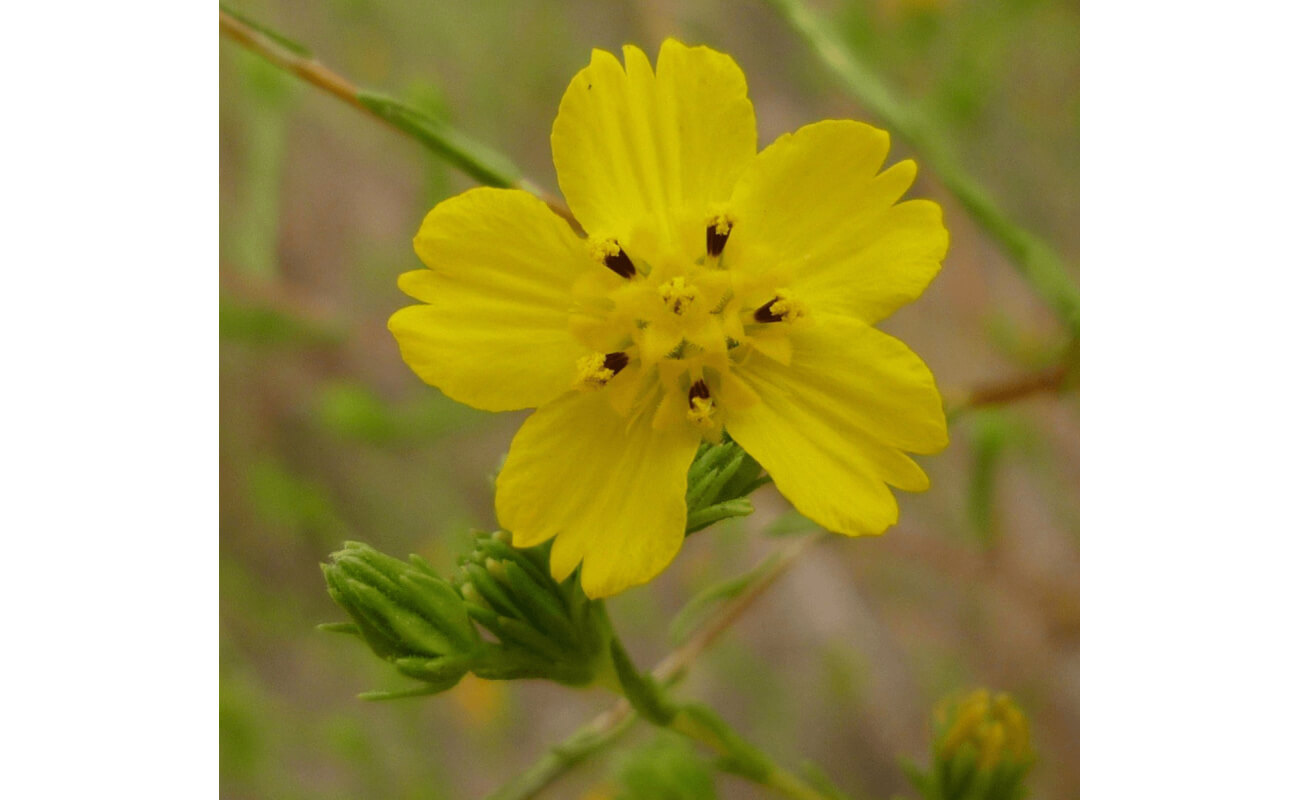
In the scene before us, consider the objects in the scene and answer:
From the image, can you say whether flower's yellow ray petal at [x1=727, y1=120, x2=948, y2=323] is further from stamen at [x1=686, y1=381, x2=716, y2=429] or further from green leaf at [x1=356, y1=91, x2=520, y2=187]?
green leaf at [x1=356, y1=91, x2=520, y2=187]

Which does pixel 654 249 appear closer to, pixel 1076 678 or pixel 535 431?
pixel 535 431

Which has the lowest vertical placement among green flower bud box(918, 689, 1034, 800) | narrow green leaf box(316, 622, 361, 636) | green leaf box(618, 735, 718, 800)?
green flower bud box(918, 689, 1034, 800)

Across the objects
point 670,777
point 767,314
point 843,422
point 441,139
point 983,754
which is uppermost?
point 441,139

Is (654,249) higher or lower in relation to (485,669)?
higher

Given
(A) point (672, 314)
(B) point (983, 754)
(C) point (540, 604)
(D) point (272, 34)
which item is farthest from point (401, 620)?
(B) point (983, 754)

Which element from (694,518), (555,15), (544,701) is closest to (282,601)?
(544,701)

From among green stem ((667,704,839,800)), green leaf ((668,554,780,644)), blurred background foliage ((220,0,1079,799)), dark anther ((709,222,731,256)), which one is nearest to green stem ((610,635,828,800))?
green stem ((667,704,839,800))

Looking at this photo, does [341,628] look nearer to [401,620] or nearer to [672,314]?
[401,620]
